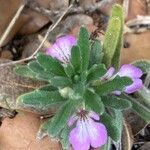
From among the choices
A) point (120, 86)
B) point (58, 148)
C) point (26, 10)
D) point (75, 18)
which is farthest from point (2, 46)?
point (120, 86)

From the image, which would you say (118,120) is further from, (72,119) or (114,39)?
(114,39)

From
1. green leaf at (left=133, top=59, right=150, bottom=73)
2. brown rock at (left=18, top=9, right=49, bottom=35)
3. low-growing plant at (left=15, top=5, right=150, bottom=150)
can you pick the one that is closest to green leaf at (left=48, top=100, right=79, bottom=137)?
low-growing plant at (left=15, top=5, right=150, bottom=150)

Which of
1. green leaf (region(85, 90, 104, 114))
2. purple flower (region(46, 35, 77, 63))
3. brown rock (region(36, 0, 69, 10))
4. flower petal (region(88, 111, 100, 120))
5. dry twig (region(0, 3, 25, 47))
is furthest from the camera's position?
brown rock (region(36, 0, 69, 10))

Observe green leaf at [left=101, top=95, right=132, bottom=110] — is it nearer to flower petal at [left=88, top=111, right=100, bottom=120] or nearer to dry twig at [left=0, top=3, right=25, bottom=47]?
flower petal at [left=88, top=111, right=100, bottom=120]

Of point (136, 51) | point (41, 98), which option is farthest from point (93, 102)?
point (136, 51)

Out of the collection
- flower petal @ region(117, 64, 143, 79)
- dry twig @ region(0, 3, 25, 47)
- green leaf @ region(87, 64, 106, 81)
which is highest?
dry twig @ region(0, 3, 25, 47)

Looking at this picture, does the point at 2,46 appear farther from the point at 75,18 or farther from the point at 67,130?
the point at 67,130

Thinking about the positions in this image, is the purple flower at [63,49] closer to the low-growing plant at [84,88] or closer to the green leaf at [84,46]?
the low-growing plant at [84,88]
